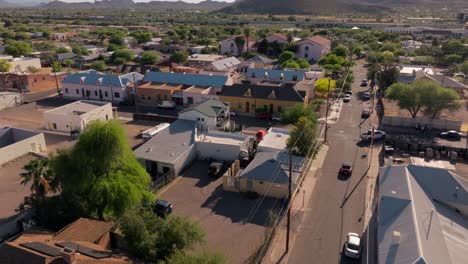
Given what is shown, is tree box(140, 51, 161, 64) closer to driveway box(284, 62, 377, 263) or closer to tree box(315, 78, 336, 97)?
tree box(315, 78, 336, 97)

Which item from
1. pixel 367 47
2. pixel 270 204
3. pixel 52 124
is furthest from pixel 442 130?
pixel 367 47

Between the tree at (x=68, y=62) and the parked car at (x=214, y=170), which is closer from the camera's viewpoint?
the parked car at (x=214, y=170)

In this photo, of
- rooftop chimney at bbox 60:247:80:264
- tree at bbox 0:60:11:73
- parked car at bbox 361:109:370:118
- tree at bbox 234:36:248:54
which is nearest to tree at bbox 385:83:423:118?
parked car at bbox 361:109:370:118

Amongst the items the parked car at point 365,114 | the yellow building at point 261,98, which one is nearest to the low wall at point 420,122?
the parked car at point 365,114

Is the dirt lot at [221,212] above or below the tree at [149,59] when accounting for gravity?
below

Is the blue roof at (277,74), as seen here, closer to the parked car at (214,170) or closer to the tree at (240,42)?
the parked car at (214,170)

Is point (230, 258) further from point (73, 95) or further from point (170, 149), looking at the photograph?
point (73, 95)
